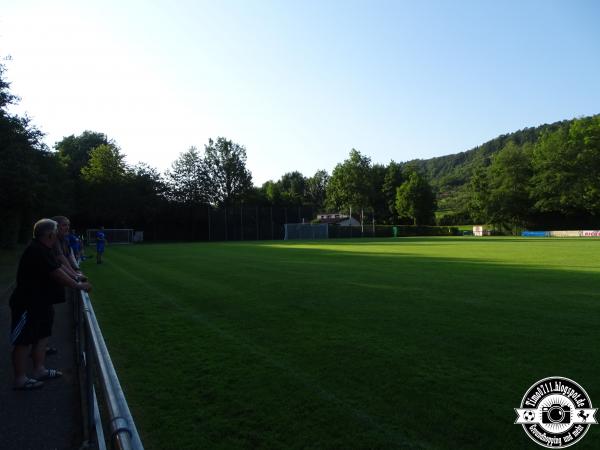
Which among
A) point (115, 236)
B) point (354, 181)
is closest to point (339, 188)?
point (354, 181)

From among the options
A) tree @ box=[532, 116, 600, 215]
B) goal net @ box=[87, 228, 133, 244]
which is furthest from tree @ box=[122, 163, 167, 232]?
tree @ box=[532, 116, 600, 215]

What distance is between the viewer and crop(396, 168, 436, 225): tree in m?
89.4

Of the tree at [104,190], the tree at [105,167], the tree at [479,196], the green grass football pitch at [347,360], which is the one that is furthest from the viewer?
the tree at [479,196]

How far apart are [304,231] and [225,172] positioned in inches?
1028

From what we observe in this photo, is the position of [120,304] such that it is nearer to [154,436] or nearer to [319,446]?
[154,436]

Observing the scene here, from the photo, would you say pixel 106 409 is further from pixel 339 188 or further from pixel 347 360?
pixel 339 188

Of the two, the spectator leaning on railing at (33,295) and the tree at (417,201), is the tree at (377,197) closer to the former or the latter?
the tree at (417,201)

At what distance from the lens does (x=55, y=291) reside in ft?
17.3

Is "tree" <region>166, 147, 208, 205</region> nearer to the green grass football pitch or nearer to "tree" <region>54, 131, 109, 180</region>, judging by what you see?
"tree" <region>54, 131, 109, 180</region>

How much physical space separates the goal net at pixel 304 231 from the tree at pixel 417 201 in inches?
1127

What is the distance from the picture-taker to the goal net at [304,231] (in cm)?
6656

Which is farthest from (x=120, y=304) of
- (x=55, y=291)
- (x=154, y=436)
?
(x=154, y=436)

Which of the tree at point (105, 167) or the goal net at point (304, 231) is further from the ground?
the tree at point (105, 167)

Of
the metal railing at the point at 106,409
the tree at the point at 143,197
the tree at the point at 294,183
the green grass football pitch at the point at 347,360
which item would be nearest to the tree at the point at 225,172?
the tree at the point at 143,197
